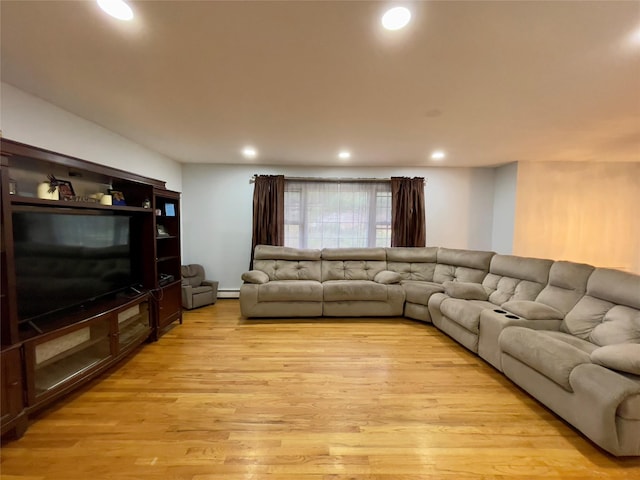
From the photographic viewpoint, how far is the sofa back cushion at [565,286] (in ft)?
7.91

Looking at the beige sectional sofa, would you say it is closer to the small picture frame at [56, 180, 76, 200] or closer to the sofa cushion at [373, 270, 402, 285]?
the sofa cushion at [373, 270, 402, 285]

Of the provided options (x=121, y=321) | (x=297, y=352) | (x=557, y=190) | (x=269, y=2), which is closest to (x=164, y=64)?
(x=269, y=2)

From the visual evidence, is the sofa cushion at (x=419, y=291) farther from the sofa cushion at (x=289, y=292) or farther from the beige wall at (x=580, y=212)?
the beige wall at (x=580, y=212)

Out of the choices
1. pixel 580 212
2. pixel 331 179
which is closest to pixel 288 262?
pixel 331 179

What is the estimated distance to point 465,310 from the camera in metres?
2.77

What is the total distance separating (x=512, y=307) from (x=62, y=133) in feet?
15.1

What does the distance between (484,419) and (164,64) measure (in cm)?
324

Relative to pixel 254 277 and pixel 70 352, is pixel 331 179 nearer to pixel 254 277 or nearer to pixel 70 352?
pixel 254 277

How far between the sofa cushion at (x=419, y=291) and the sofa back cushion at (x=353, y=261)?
608 mm

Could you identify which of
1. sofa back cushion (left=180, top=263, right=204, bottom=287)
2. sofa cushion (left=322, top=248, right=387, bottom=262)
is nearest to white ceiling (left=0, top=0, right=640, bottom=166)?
sofa cushion (left=322, top=248, right=387, bottom=262)

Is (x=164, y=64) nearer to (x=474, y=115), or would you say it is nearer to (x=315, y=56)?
(x=315, y=56)

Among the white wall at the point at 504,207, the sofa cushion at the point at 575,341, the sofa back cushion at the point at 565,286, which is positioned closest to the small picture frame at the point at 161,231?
the sofa cushion at the point at 575,341

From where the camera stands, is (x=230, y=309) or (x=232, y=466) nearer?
(x=232, y=466)

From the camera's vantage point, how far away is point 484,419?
178 cm
